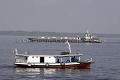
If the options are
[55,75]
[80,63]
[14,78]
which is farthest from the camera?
[80,63]

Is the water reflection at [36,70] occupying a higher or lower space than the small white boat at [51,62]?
lower

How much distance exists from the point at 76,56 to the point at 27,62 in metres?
9.95

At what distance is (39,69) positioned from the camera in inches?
2862

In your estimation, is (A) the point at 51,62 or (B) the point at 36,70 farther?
(A) the point at 51,62

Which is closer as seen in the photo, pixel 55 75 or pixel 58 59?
pixel 55 75

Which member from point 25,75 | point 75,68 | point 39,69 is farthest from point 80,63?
point 25,75

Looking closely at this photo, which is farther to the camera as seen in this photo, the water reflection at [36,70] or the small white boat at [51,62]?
the small white boat at [51,62]

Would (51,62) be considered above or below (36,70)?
above

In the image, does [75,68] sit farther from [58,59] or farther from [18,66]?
[18,66]

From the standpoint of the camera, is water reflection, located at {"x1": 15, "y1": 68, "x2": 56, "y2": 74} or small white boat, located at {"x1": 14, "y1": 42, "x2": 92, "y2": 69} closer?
water reflection, located at {"x1": 15, "y1": 68, "x2": 56, "y2": 74}

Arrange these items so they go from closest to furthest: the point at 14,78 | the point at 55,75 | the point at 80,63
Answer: the point at 14,78, the point at 55,75, the point at 80,63

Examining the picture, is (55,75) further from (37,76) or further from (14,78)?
(14,78)

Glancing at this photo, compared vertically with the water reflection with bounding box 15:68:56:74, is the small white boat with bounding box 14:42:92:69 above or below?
above

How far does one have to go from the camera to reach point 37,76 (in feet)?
212
